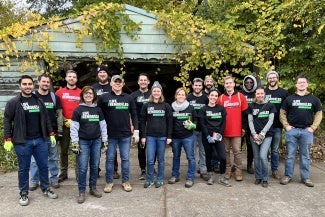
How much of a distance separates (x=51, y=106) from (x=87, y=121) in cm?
85

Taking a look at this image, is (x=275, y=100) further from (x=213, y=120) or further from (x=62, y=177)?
(x=62, y=177)

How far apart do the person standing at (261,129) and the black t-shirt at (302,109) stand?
36 centimetres

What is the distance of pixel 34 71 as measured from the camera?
8227mm

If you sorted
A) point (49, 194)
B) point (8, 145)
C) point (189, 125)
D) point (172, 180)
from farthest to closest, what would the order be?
point (172, 180)
point (189, 125)
point (49, 194)
point (8, 145)

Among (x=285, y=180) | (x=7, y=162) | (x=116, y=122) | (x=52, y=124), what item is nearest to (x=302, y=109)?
(x=285, y=180)

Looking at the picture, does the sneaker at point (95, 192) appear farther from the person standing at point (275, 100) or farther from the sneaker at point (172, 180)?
the person standing at point (275, 100)

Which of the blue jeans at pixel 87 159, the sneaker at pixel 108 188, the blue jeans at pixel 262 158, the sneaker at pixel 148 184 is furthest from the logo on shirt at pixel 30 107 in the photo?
the blue jeans at pixel 262 158

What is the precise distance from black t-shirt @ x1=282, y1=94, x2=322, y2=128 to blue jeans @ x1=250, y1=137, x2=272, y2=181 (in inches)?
22.6

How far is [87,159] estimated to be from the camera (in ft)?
16.8

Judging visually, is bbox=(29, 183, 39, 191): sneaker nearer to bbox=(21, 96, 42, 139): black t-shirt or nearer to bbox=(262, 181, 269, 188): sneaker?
bbox=(21, 96, 42, 139): black t-shirt

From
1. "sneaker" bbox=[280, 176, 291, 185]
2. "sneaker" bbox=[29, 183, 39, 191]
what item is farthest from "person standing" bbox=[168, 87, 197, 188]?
"sneaker" bbox=[29, 183, 39, 191]

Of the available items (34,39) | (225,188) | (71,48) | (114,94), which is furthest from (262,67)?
(34,39)

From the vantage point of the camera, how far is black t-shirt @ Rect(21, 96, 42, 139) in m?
4.95

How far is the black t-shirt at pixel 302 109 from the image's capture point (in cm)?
584
